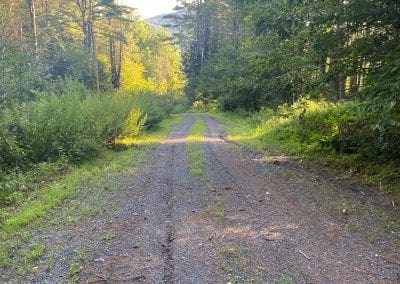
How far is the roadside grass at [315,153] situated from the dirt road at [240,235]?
2.34 feet

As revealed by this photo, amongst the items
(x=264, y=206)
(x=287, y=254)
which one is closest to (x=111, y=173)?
(x=264, y=206)

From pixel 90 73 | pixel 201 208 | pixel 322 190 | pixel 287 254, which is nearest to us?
pixel 287 254

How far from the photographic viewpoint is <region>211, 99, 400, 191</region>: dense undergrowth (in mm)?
8812

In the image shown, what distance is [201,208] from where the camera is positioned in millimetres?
7191

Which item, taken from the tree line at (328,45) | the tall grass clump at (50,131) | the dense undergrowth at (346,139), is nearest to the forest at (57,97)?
the tall grass clump at (50,131)

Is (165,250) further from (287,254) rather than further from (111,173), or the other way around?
(111,173)

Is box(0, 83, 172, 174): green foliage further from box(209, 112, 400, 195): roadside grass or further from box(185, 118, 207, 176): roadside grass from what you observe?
box(209, 112, 400, 195): roadside grass

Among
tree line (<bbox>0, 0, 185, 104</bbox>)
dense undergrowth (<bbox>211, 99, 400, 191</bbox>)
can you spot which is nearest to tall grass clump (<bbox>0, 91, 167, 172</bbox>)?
→ tree line (<bbox>0, 0, 185, 104</bbox>)

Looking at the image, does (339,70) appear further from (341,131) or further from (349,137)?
(341,131)

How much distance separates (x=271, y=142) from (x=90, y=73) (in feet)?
68.7

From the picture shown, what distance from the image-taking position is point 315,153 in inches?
508

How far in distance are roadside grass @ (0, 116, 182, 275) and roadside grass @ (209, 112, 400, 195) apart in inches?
212

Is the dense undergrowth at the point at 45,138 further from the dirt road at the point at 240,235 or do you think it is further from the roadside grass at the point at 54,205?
the dirt road at the point at 240,235

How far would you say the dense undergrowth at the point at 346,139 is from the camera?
28.9ft
